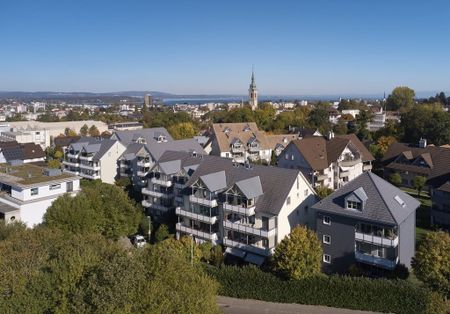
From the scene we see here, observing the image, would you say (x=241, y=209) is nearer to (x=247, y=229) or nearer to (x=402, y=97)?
(x=247, y=229)

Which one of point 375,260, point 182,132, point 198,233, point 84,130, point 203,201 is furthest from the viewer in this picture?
point 84,130

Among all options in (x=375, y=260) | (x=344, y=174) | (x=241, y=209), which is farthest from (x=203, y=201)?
(x=344, y=174)

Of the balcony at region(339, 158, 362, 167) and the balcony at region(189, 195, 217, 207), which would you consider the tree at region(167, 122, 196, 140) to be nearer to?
the balcony at region(339, 158, 362, 167)

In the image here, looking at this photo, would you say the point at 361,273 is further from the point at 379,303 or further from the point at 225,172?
the point at 225,172

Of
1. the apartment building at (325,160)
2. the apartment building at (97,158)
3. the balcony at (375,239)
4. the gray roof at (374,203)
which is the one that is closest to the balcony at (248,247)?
the gray roof at (374,203)

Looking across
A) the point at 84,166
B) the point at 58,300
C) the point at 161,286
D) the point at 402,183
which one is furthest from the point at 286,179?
the point at 84,166

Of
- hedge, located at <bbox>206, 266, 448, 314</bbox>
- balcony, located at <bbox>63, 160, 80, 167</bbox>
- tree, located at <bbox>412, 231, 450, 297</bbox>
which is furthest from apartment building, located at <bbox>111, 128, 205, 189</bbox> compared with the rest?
tree, located at <bbox>412, 231, 450, 297</bbox>
